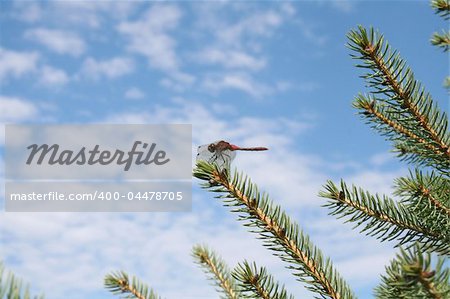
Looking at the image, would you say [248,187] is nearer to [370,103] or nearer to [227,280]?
[370,103]

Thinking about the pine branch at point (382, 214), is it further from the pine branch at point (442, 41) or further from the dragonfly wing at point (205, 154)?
the pine branch at point (442, 41)

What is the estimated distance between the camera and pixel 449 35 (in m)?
4.18

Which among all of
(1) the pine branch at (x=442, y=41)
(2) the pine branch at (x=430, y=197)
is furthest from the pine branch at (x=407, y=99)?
(1) the pine branch at (x=442, y=41)

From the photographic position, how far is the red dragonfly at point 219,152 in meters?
1.95

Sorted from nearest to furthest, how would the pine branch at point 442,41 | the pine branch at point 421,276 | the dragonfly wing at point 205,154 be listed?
1. the pine branch at point 421,276
2. the dragonfly wing at point 205,154
3. the pine branch at point 442,41

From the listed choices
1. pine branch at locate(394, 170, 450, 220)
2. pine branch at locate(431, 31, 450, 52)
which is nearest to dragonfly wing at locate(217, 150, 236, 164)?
pine branch at locate(394, 170, 450, 220)

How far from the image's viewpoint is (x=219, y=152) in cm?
198

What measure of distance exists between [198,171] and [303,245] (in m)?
0.49

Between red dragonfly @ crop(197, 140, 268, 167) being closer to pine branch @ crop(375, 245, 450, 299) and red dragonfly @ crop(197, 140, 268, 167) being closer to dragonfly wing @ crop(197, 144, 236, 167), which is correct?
dragonfly wing @ crop(197, 144, 236, 167)

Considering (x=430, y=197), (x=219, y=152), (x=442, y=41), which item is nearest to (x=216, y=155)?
(x=219, y=152)

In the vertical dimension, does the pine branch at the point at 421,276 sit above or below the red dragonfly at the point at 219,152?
Result: below

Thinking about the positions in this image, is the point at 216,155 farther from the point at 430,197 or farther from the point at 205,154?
the point at 430,197

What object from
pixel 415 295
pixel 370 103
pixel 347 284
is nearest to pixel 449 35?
pixel 370 103

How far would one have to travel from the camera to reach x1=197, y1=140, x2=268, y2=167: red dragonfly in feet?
6.39
